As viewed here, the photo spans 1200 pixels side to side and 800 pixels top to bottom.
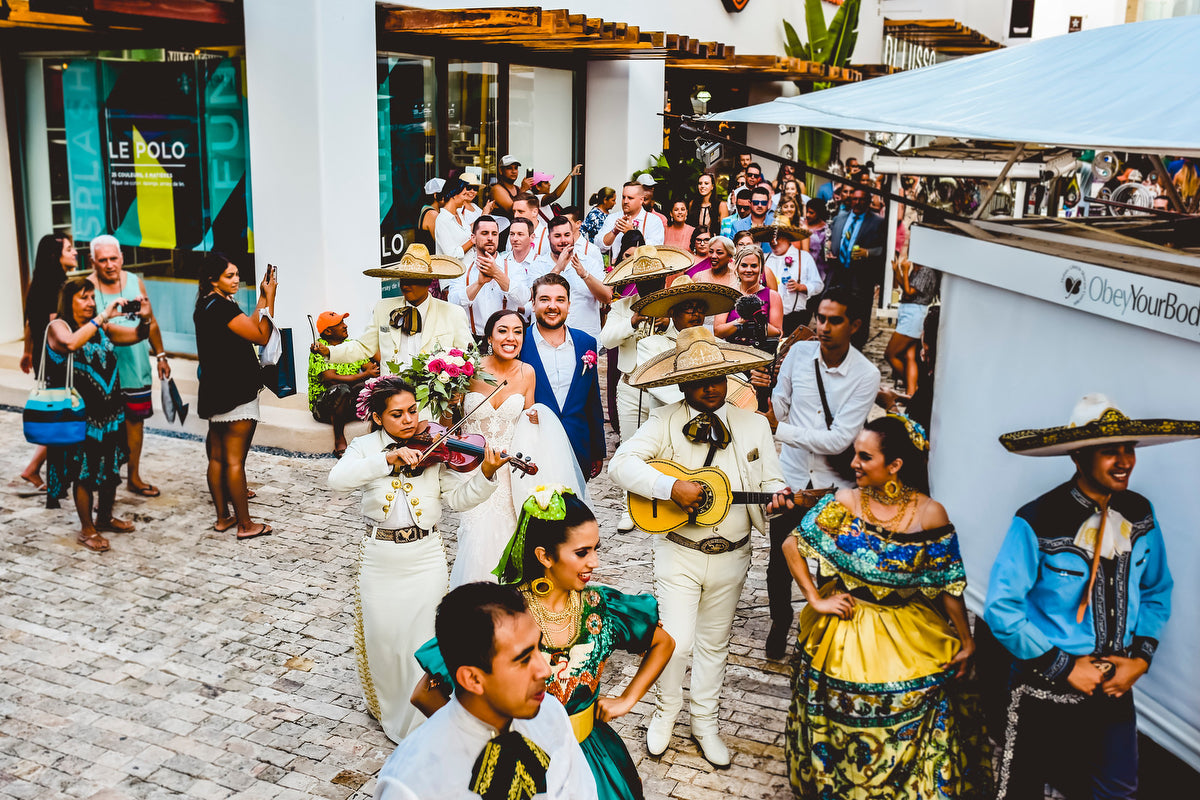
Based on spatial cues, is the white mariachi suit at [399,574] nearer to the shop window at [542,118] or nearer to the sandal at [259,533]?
the sandal at [259,533]

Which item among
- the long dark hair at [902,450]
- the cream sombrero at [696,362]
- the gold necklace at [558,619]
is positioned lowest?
the gold necklace at [558,619]

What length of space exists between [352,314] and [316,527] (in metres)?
3.15

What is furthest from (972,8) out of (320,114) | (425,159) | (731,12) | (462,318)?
(462,318)

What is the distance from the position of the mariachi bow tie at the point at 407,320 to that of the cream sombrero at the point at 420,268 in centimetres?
20

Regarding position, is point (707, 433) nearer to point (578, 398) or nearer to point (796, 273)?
point (578, 398)

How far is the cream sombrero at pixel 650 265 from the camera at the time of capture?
7.61 m

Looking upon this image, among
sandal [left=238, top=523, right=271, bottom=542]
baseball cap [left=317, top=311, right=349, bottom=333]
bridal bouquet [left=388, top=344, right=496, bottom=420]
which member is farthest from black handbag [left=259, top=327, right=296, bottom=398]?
bridal bouquet [left=388, top=344, right=496, bottom=420]

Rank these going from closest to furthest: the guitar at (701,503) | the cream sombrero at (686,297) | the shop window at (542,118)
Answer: the guitar at (701,503) < the cream sombrero at (686,297) < the shop window at (542,118)

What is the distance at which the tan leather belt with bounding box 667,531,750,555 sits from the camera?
4.79 m

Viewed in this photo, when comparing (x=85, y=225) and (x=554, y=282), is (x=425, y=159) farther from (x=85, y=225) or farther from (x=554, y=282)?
(x=554, y=282)

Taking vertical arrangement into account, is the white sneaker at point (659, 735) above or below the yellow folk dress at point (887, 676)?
below

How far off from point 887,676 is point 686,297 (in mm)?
3095

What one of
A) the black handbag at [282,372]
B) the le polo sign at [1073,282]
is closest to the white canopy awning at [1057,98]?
the le polo sign at [1073,282]

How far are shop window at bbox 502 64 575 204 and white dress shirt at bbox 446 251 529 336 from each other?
5.42 metres
